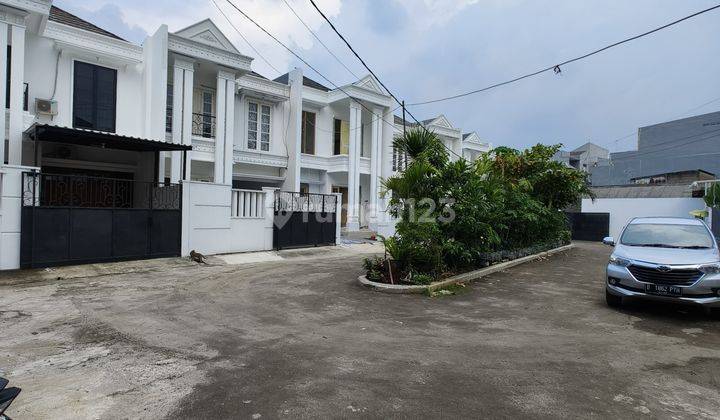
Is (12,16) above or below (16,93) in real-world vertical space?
above

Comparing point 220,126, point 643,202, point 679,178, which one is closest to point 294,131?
A: point 220,126

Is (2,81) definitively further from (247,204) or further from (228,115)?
(247,204)

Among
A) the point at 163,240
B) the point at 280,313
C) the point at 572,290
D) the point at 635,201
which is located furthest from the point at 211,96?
the point at 635,201

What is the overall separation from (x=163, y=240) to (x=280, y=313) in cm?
682

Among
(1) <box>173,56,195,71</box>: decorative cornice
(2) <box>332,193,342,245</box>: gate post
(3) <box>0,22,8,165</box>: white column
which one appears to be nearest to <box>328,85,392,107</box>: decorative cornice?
(2) <box>332,193,342,245</box>: gate post

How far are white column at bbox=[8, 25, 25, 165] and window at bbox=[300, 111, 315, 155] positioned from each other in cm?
1166

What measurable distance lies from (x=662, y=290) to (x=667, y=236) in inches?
70.7

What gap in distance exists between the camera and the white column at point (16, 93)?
37.1 feet

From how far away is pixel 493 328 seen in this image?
20.4 feet

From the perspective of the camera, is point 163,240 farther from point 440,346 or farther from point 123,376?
point 440,346

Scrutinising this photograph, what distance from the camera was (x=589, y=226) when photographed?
26.9m

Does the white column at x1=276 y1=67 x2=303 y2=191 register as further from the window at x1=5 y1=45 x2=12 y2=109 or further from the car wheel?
the car wheel

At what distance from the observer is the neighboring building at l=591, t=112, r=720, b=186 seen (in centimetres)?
3212

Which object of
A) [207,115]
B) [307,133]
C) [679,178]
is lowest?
[679,178]
